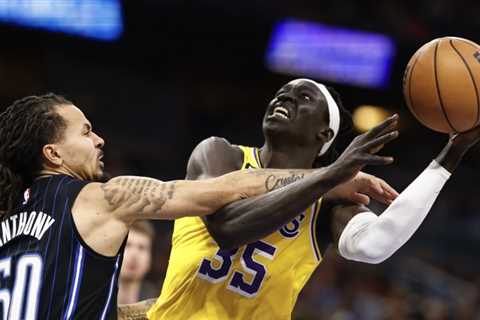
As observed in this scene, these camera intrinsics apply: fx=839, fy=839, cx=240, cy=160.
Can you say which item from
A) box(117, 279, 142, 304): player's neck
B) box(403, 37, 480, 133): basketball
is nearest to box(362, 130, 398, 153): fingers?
box(403, 37, 480, 133): basketball

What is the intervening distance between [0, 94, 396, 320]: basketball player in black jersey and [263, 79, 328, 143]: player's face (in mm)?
695

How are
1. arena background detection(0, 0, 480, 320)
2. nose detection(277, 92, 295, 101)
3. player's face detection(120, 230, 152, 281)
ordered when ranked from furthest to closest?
arena background detection(0, 0, 480, 320)
player's face detection(120, 230, 152, 281)
nose detection(277, 92, 295, 101)

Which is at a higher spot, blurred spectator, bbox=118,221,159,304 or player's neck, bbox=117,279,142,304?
blurred spectator, bbox=118,221,159,304

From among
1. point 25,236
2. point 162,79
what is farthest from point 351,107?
point 25,236

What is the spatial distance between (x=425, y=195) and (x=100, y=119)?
11403mm

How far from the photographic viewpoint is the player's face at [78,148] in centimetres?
369

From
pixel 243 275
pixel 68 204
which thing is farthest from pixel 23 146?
pixel 243 275

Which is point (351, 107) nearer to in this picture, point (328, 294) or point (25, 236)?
point (328, 294)

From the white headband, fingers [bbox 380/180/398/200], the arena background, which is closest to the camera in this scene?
fingers [bbox 380/180/398/200]

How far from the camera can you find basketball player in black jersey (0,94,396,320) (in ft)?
11.3

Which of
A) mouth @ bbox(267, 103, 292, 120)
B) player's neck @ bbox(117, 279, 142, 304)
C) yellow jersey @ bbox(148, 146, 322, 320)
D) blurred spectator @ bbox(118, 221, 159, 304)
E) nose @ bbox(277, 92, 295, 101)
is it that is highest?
nose @ bbox(277, 92, 295, 101)

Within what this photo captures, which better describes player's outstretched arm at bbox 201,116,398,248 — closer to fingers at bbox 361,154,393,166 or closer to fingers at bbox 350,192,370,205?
fingers at bbox 361,154,393,166

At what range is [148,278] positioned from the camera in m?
11.8

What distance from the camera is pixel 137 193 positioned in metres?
3.57
